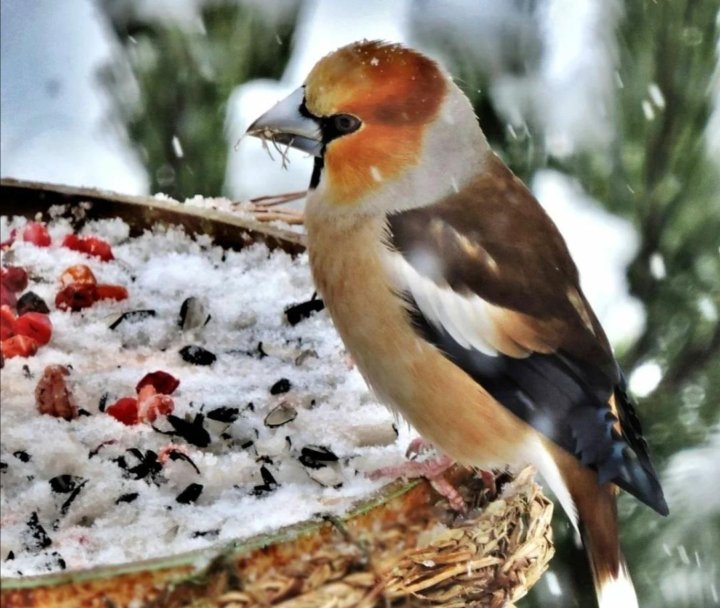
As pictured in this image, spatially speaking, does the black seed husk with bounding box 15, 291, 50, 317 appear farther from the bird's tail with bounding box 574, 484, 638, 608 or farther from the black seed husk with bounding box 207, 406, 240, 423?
the bird's tail with bounding box 574, 484, 638, 608

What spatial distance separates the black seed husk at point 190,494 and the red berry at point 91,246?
29 cm

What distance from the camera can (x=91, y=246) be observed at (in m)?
0.91

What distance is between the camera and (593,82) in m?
0.88

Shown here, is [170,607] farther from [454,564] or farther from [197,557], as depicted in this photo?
[454,564]

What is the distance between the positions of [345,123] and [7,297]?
0.31 meters

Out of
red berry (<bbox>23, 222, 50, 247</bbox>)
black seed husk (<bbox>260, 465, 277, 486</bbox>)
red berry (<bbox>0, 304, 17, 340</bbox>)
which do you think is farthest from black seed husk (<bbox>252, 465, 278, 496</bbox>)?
red berry (<bbox>23, 222, 50, 247</bbox>)

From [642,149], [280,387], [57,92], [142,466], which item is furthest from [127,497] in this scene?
[642,149]

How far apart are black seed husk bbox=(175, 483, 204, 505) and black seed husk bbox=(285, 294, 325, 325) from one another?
0.22 m

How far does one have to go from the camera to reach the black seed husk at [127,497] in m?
0.66

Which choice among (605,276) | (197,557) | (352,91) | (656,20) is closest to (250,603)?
(197,557)

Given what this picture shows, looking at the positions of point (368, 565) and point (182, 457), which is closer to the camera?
point (368, 565)

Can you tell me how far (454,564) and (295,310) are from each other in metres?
0.30

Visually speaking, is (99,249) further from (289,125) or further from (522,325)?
(522,325)

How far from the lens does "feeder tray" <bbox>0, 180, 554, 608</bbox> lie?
1.73 ft
